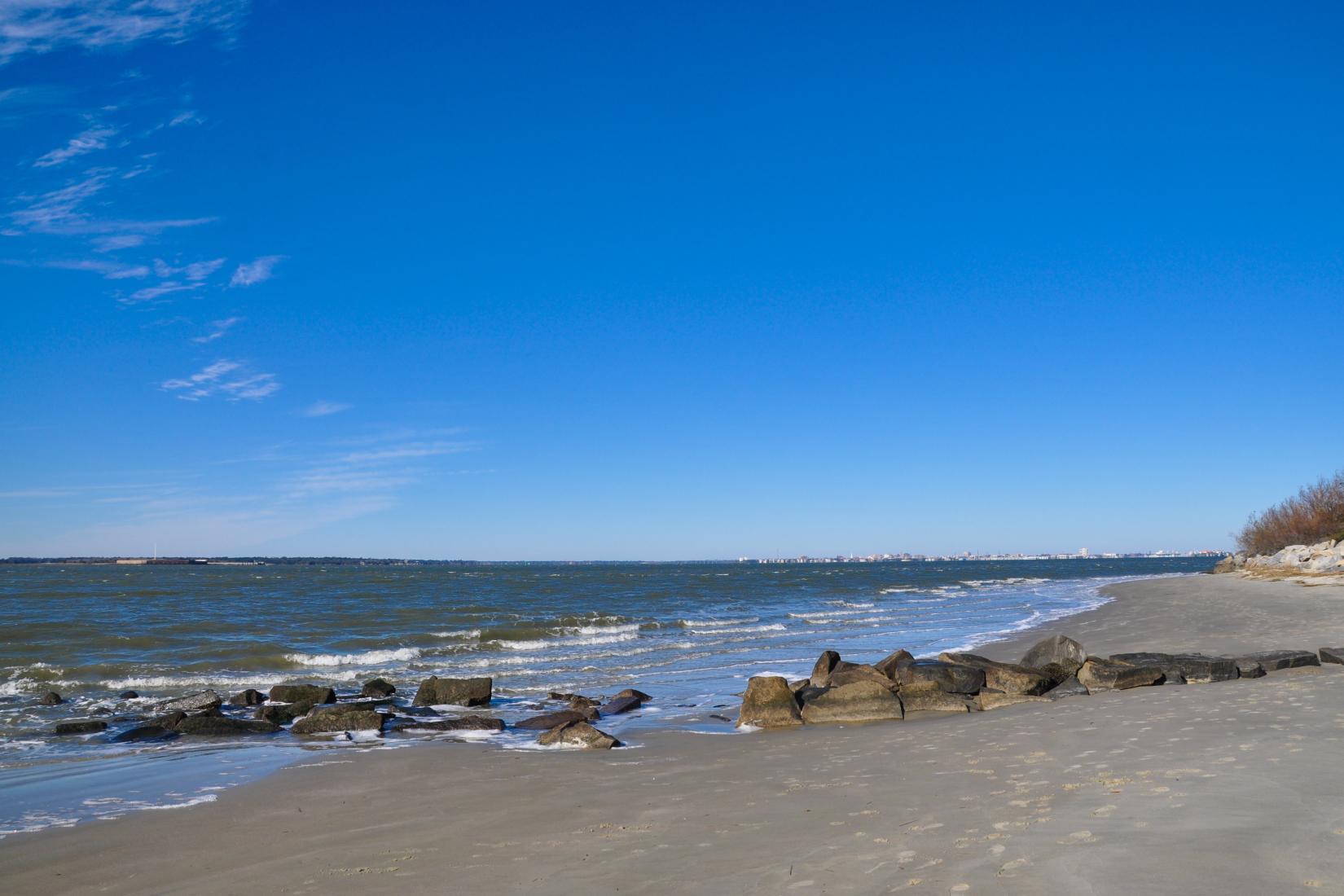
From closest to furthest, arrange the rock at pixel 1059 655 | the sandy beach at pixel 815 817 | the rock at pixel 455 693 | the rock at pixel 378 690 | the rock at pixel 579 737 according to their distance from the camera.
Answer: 1. the sandy beach at pixel 815 817
2. the rock at pixel 579 737
3. the rock at pixel 1059 655
4. the rock at pixel 455 693
5. the rock at pixel 378 690

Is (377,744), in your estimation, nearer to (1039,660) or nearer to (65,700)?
(65,700)

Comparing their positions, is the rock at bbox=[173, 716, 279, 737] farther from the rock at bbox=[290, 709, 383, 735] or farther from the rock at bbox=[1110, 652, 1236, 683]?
the rock at bbox=[1110, 652, 1236, 683]

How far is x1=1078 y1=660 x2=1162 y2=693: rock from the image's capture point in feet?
45.6

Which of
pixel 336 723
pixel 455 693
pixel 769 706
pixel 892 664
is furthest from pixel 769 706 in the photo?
pixel 336 723

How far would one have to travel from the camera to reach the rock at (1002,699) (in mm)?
13727

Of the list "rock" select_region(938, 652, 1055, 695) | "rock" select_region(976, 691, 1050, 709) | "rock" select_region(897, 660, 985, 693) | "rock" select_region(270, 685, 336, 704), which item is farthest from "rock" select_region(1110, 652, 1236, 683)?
"rock" select_region(270, 685, 336, 704)

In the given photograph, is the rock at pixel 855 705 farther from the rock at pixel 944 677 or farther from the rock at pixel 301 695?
the rock at pixel 301 695

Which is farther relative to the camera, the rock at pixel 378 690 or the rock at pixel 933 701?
the rock at pixel 378 690

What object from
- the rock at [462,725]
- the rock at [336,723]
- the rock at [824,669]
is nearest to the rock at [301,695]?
the rock at [336,723]

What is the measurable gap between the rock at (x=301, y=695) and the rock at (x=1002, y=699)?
1169 cm

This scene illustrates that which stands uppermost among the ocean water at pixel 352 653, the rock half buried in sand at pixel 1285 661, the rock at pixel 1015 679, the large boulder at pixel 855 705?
the rock half buried in sand at pixel 1285 661

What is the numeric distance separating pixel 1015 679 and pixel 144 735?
13.7 meters

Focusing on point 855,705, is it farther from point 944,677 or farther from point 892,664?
point 892,664

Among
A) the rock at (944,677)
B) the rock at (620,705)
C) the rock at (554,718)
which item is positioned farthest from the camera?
the rock at (620,705)
